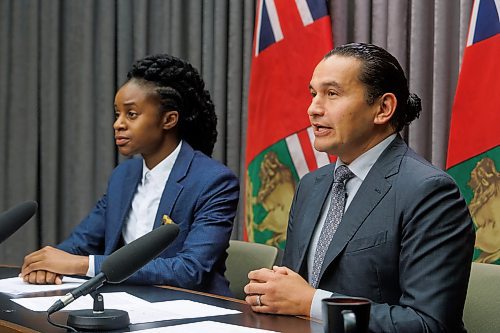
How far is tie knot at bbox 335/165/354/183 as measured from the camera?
2061mm

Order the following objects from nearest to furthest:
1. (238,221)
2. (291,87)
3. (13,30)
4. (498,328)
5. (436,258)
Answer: (436,258) → (498,328) → (291,87) → (238,221) → (13,30)

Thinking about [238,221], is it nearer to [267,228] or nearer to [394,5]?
[267,228]

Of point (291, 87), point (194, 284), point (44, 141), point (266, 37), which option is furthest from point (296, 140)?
point (44, 141)

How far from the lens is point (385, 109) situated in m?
2.04

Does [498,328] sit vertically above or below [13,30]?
below

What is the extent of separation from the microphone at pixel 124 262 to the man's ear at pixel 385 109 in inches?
26.2

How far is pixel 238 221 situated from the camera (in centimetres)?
404

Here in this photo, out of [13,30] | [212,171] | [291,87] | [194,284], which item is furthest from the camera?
[13,30]

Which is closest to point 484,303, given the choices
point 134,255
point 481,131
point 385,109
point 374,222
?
point 374,222

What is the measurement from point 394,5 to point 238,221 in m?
1.38

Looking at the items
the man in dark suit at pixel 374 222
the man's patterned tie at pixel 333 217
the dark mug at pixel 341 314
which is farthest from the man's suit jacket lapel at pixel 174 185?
the dark mug at pixel 341 314

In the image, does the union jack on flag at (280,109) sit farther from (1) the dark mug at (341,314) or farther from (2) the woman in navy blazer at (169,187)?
(1) the dark mug at (341,314)

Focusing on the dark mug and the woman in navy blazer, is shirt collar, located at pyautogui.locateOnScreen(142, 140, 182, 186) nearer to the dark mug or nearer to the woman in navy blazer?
the woman in navy blazer

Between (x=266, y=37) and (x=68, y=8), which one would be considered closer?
(x=266, y=37)
